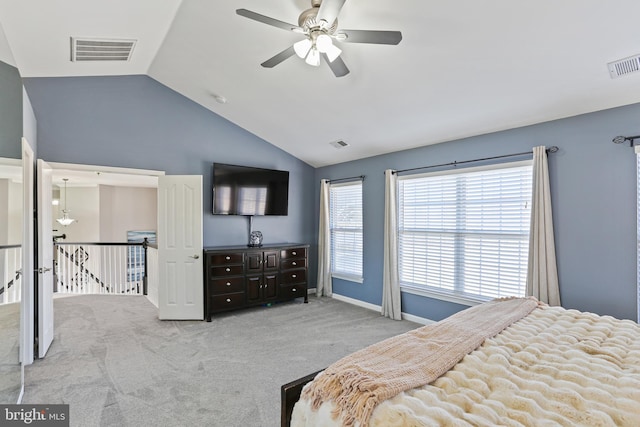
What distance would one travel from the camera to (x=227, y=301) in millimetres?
4656

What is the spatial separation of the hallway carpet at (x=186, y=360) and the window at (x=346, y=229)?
74cm

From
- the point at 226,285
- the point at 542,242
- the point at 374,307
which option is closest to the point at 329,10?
the point at 542,242

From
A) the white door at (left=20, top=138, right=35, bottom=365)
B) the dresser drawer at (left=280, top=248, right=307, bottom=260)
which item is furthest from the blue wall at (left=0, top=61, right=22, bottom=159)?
the dresser drawer at (left=280, top=248, right=307, bottom=260)

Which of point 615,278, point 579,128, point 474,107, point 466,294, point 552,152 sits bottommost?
point 466,294

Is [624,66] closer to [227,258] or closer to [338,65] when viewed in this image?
[338,65]

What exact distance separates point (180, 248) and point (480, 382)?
4211 mm

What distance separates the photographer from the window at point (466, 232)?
11.6ft

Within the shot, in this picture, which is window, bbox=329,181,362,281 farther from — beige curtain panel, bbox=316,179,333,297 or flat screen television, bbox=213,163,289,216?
flat screen television, bbox=213,163,289,216

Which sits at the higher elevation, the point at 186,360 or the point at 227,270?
the point at 227,270

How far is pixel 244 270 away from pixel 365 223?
6.84 feet

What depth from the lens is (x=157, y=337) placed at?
3.86m

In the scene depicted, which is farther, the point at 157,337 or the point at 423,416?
the point at 157,337

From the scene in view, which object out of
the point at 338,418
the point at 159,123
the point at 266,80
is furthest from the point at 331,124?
the point at 338,418

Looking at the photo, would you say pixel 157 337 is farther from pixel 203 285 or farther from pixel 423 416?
pixel 423 416
